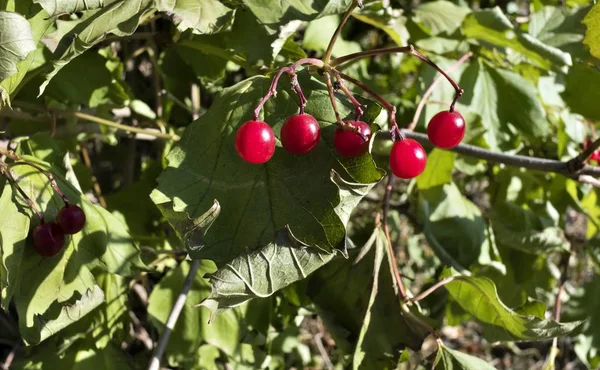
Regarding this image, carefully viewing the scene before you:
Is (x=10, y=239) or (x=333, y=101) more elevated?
(x=333, y=101)

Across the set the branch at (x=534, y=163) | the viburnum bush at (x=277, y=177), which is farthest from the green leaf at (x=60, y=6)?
the branch at (x=534, y=163)

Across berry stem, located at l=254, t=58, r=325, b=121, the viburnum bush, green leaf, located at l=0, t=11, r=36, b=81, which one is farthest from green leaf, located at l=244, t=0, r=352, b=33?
green leaf, located at l=0, t=11, r=36, b=81

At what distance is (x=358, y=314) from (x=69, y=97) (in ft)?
2.36

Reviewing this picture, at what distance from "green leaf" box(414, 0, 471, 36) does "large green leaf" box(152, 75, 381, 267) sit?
2.39 feet

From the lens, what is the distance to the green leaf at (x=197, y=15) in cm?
100

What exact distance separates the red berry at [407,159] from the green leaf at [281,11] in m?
0.27

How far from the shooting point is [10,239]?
104cm

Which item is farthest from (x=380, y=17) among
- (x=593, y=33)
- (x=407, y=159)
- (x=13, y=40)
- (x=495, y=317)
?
(x=13, y=40)

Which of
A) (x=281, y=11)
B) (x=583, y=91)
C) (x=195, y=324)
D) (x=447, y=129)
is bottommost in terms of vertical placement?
(x=195, y=324)

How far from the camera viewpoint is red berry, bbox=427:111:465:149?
1.00 m

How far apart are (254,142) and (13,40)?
348 millimetres

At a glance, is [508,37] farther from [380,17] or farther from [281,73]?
[281,73]

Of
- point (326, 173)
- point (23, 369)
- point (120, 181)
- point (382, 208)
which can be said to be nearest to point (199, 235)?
point (326, 173)

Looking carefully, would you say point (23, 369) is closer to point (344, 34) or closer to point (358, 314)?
point (358, 314)
